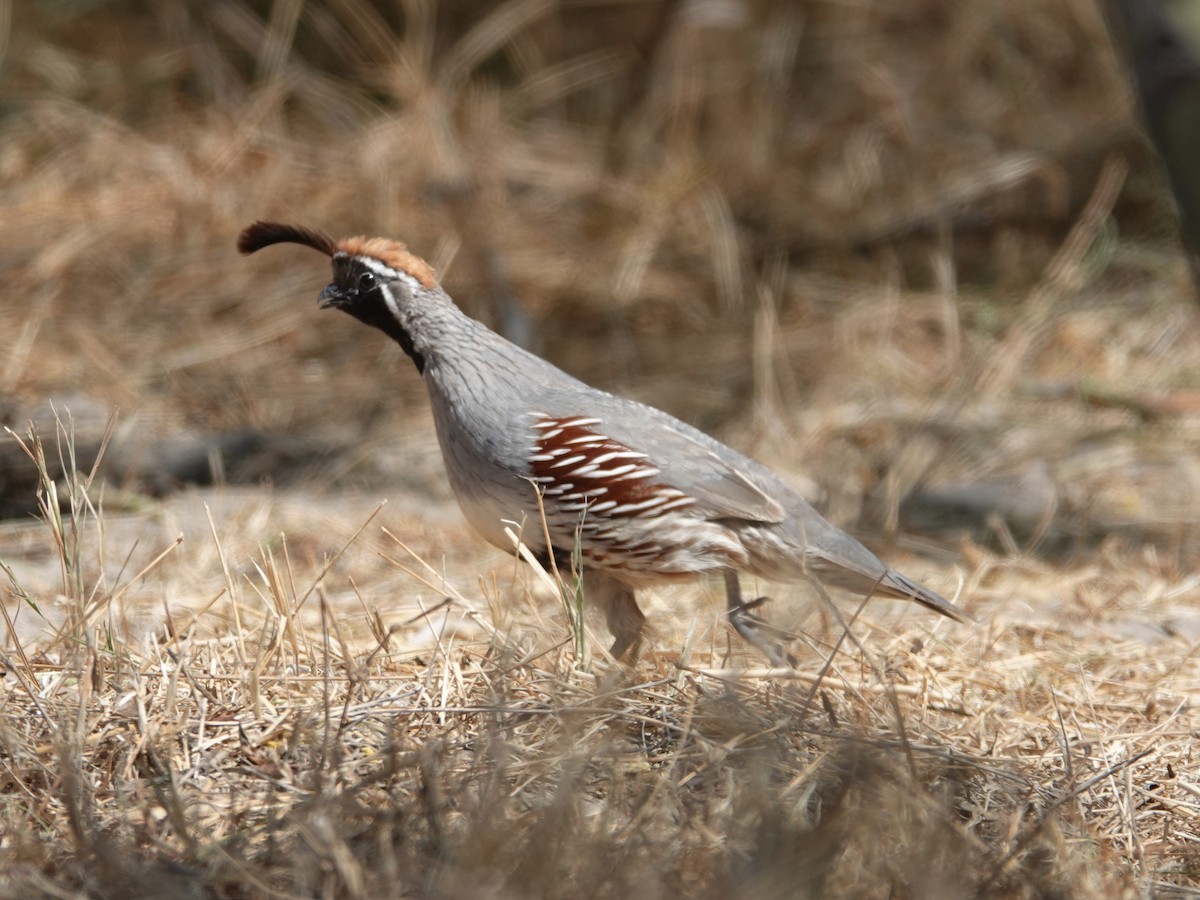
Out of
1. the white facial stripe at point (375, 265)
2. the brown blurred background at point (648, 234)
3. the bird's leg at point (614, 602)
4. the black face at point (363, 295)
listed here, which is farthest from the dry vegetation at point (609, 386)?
the white facial stripe at point (375, 265)

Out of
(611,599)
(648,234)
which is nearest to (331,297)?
(611,599)

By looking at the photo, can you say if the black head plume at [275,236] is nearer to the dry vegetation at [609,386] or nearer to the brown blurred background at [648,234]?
the dry vegetation at [609,386]

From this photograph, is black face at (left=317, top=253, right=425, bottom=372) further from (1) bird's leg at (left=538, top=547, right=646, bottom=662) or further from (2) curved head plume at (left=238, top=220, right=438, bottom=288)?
(1) bird's leg at (left=538, top=547, right=646, bottom=662)

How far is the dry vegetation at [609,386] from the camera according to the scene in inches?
91.7

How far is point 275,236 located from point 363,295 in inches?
11.4

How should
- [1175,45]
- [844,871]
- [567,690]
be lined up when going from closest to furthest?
[844,871]
[1175,45]
[567,690]

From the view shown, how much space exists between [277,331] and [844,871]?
4.77 meters

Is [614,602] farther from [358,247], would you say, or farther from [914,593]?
[358,247]

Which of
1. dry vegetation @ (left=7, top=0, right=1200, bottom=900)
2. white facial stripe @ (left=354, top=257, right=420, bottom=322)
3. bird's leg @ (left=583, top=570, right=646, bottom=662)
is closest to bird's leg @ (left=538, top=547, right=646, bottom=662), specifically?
bird's leg @ (left=583, top=570, right=646, bottom=662)

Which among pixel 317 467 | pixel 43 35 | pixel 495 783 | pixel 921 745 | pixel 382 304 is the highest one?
pixel 43 35

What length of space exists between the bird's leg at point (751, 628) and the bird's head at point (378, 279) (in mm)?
1073

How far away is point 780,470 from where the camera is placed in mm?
5496

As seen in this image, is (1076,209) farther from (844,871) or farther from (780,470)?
(844,871)

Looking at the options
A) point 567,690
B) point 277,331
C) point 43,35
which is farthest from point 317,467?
point 43,35
